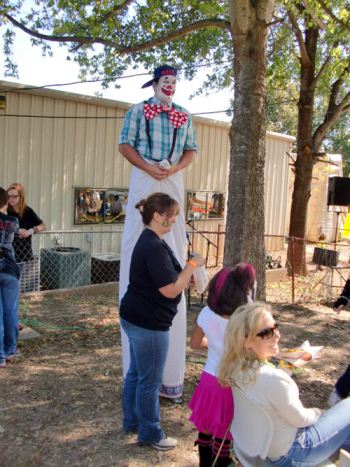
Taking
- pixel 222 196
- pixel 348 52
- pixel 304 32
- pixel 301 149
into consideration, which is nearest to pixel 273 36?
pixel 304 32

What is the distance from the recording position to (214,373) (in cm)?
263

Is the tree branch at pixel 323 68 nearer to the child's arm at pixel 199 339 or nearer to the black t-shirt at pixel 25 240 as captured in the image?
the black t-shirt at pixel 25 240

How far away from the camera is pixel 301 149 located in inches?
460

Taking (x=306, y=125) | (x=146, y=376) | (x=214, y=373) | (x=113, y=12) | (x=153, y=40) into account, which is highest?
(x=113, y=12)

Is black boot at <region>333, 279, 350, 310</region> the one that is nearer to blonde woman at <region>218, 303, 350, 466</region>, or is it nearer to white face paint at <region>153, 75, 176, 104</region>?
blonde woman at <region>218, 303, 350, 466</region>

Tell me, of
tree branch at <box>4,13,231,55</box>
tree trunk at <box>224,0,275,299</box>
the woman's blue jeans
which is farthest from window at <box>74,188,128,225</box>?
the woman's blue jeans

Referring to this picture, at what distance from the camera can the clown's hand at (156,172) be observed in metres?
3.46

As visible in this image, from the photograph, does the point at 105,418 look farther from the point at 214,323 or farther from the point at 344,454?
the point at 344,454

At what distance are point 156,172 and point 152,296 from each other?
1.02 meters

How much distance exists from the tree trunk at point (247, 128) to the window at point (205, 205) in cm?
667

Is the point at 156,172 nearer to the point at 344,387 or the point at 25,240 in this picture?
the point at 344,387

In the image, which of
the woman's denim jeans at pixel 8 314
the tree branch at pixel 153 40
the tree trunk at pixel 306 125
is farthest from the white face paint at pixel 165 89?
the tree trunk at pixel 306 125

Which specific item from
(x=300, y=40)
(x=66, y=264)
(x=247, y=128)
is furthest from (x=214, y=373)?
(x=300, y=40)

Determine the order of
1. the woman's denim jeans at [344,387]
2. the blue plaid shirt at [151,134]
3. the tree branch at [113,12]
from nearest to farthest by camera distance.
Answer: the blue plaid shirt at [151,134]
the woman's denim jeans at [344,387]
the tree branch at [113,12]
